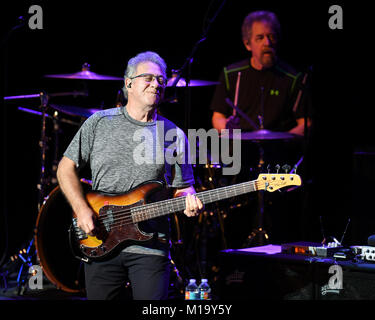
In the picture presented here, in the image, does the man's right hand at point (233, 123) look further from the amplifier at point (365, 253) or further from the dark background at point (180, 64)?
the amplifier at point (365, 253)

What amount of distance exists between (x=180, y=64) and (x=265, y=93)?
123 centimetres

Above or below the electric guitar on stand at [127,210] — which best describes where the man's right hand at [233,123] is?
above

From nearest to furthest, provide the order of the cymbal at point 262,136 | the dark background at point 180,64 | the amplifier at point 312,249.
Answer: the amplifier at point 312,249 < the cymbal at point 262,136 < the dark background at point 180,64

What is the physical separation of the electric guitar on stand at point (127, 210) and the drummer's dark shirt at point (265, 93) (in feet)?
7.45

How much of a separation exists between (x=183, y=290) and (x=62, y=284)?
1.15m

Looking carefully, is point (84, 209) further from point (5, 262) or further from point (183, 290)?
point (5, 262)

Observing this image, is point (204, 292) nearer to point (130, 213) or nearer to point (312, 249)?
point (312, 249)

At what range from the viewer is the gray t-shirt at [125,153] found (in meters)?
3.59

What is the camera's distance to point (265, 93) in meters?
5.96

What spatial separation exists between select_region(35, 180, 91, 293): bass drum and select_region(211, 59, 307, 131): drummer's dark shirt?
1828mm

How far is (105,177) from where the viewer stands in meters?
Result: 3.62

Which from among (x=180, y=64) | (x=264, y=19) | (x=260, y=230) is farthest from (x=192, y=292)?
(x=180, y=64)

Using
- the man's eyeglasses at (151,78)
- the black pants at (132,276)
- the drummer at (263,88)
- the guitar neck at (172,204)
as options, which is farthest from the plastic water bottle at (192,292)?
the drummer at (263,88)
